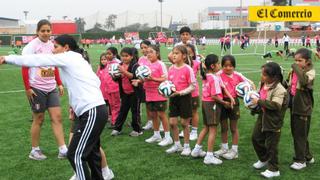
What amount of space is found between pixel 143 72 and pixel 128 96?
124cm

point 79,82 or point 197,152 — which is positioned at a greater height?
point 79,82

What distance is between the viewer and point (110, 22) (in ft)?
311

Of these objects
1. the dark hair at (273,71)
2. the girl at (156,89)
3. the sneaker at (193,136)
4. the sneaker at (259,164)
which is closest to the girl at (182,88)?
the girl at (156,89)

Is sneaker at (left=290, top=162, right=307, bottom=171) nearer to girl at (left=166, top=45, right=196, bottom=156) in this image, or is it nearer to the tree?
girl at (left=166, top=45, right=196, bottom=156)

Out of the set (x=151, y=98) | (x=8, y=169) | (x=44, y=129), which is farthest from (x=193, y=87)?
(x=44, y=129)

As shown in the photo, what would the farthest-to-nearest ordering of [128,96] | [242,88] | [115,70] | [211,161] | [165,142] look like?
[128,96] < [115,70] < [165,142] < [211,161] < [242,88]

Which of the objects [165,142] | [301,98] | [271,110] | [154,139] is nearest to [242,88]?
[271,110]

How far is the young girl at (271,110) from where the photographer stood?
18.1 feet

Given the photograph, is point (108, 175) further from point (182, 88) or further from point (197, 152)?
point (182, 88)

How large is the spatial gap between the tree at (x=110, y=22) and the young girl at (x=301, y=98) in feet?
294

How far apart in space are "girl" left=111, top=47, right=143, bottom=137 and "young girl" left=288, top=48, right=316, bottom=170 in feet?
9.84

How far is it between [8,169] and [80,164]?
6.90ft

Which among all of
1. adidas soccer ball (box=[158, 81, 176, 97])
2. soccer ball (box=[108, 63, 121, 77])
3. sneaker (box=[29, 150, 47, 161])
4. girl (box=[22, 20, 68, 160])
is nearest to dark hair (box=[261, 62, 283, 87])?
adidas soccer ball (box=[158, 81, 176, 97])

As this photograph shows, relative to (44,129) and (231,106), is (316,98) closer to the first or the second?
(231,106)
